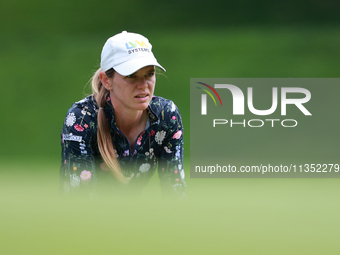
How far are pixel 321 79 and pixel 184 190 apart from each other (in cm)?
474

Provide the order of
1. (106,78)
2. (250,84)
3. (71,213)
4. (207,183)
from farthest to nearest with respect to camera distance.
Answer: (250,84) → (207,183) → (106,78) → (71,213)

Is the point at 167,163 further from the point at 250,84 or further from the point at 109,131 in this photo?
the point at 250,84

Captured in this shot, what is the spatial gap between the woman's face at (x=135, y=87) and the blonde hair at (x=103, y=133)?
0.10 m

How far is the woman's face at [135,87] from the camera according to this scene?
1771 mm

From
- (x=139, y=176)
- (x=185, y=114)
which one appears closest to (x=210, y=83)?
(x=185, y=114)

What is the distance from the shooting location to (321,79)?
6141 millimetres

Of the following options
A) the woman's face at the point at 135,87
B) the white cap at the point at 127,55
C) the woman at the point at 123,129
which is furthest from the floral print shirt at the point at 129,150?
the white cap at the point at 127,55

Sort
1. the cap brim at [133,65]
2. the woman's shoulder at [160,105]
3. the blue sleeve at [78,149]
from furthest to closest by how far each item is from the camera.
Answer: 1. the woman's shoulder at [160,105]
2. the blue sleeve at [78,149]
3. the cap brim at [133,65]

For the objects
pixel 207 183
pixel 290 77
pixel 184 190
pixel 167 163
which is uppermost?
pixel 290 77

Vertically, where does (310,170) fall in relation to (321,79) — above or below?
below

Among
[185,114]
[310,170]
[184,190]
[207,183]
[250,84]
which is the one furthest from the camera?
[250,84]

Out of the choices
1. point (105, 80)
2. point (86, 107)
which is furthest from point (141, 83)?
point (86, 107)

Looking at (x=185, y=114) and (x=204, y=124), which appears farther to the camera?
(x=185, y=114)

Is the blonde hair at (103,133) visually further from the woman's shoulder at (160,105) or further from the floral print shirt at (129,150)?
the woman's shoulder at (160,105)
